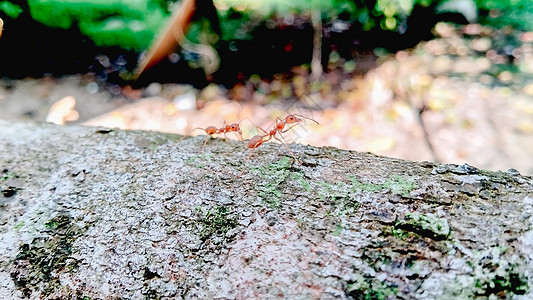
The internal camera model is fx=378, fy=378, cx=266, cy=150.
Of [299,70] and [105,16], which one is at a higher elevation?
[105,16]

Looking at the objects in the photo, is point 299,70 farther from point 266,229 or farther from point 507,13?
point 266,229

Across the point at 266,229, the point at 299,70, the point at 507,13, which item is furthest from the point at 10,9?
the point at 507,13

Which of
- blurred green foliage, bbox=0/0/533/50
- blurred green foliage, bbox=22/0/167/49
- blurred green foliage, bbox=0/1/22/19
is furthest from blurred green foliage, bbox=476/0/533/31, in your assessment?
blurred green foliage, bbox=0/1/22/19

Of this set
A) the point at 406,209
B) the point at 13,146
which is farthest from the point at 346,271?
the point at 13,146

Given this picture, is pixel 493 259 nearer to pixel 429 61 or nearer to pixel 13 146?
pixel 13 146

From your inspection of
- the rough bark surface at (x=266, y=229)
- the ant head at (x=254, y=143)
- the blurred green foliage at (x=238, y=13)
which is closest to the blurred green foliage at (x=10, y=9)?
the blurred green foliage at (x=238, y=13)
